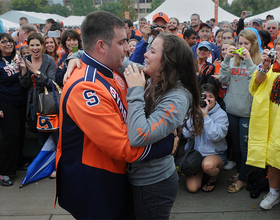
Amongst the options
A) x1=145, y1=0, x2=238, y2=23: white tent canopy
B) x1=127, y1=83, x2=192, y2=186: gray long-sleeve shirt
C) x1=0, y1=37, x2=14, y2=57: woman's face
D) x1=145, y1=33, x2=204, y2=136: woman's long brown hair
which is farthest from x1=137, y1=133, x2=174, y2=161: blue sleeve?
x1=145, y1=0, x2=238, y2=23: white tent canopy

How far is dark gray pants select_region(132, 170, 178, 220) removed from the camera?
165cm

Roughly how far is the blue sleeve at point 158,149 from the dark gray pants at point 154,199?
246 millimetres

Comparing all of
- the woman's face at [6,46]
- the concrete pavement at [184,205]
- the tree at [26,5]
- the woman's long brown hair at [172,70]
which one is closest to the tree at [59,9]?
the tree at [26,5]

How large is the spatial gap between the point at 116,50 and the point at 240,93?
7.57 ft

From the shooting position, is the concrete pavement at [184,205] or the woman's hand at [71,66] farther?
the concrete pavement at [184,205]

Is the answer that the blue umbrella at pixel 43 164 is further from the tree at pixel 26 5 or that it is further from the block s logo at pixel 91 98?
the tree at pixel 26 5

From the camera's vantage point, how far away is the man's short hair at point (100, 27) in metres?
1.54

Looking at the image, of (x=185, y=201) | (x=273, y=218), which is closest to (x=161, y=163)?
(x=185, y=201)

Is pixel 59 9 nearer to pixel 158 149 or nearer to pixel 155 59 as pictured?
pixel 155 59

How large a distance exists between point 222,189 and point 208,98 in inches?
50.9

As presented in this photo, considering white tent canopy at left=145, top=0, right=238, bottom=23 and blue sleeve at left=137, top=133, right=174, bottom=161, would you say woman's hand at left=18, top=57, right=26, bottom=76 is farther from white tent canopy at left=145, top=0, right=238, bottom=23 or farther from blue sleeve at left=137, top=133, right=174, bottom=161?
white tent canopy at left=145, top=0, right=238, bottom=23

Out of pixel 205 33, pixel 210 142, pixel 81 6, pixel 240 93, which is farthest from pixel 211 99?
pixel 81 6

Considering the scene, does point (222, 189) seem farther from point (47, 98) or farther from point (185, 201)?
point (47, 98)

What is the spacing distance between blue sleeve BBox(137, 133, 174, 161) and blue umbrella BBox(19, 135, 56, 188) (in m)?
2.67
